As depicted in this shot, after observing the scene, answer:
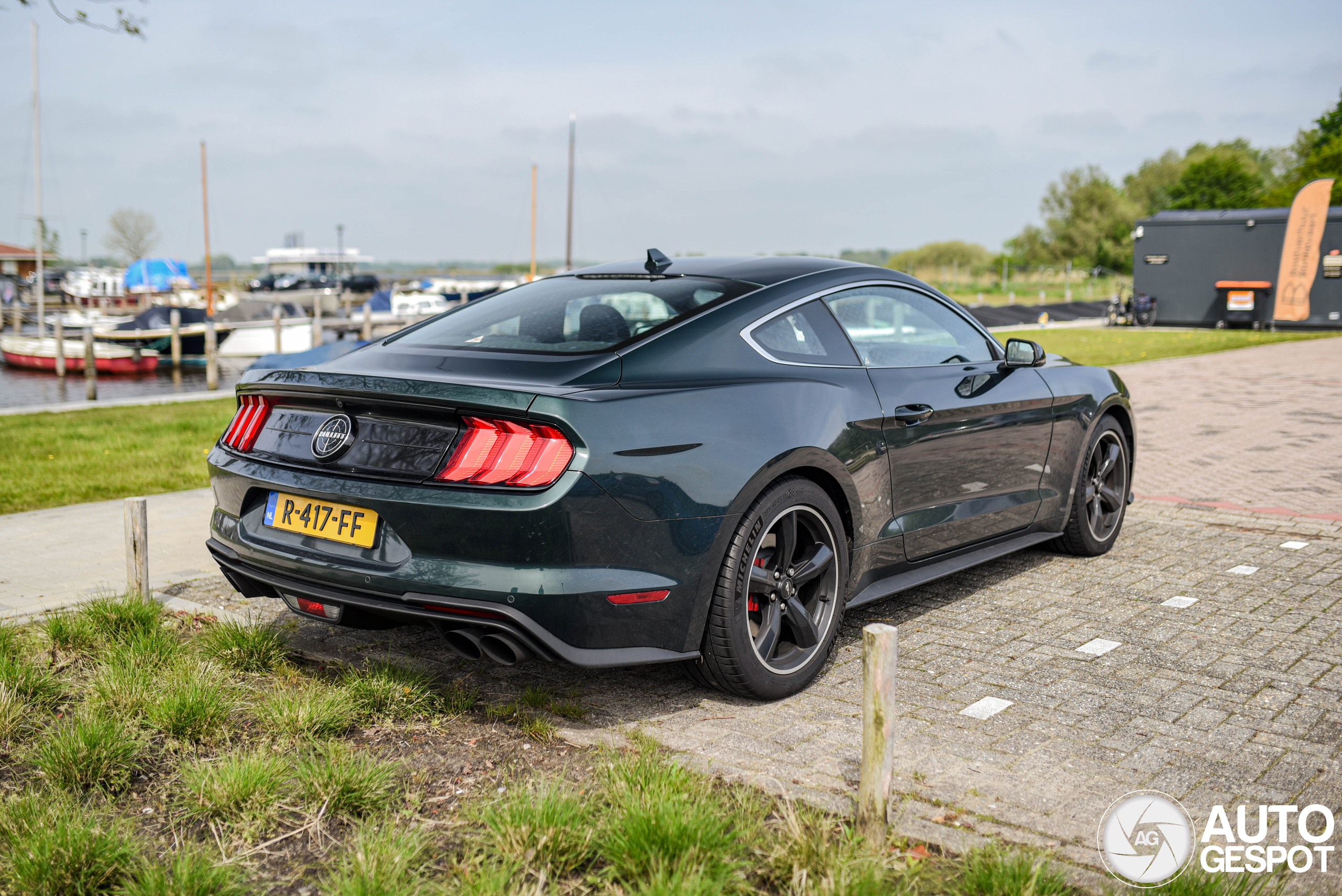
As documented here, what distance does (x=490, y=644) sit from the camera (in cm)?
319

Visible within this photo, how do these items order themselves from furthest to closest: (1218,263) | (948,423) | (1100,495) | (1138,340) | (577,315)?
(1218,263) < (1138,340) < (1100,495) < (948,423) < (577,315)

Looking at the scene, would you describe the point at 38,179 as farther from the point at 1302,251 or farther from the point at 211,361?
the point at 1302,251

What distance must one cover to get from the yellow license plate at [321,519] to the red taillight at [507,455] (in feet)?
1.05

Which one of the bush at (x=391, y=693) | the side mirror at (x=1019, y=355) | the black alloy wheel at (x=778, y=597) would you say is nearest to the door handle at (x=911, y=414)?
the black alloy wheel at (x=778, y=597)

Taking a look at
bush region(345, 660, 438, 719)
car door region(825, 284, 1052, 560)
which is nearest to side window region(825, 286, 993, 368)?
car door region(825, 284, 1052, 560)

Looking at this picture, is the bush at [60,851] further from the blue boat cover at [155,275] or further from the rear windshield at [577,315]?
the blue boat cover at [155,275]

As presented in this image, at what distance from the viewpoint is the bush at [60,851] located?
2.46 meters

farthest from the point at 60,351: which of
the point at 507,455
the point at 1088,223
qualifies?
the point at 1088,223

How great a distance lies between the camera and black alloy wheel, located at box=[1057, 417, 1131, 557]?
5.65m

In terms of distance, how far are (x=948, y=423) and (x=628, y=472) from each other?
6.03 ft

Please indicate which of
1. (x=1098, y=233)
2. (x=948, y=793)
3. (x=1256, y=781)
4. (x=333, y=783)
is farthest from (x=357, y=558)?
(x=1098, y=233)

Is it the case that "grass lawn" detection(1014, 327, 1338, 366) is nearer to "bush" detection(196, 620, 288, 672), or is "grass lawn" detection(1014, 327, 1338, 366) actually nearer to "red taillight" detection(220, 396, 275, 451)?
"bush" detection(196, 620, 288, 672)

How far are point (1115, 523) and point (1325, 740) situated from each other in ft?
8.69

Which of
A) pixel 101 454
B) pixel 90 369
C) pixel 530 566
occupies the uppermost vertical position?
pixel 530 566
